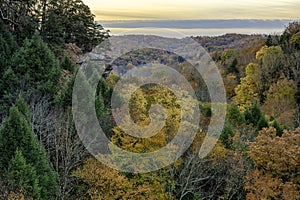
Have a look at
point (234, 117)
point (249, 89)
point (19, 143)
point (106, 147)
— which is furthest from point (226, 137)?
point (249, 89)

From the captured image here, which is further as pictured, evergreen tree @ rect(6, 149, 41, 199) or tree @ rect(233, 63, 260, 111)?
tree @ rect(233, 63, 260, 111)

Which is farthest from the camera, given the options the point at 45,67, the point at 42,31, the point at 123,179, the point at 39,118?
the point at 42,31

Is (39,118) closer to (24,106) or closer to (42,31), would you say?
(24,106)

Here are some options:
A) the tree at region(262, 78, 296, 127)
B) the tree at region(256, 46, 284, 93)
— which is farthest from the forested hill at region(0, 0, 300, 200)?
the tree at region(256, 46, 284, 93)

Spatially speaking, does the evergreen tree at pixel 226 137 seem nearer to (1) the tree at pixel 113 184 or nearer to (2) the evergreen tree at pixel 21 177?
(1) the tree at pixel 113 184

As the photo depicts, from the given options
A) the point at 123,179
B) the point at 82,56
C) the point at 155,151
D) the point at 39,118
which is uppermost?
the point at 82,56

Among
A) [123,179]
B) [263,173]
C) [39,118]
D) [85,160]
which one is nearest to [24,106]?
[39,118]

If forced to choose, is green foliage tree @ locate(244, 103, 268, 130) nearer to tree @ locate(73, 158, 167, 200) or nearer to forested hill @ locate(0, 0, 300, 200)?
forested hill @ locate(0, 0, 300, 200)

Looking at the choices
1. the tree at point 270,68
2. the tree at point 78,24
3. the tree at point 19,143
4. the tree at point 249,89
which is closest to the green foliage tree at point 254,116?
the tree at point 249,89

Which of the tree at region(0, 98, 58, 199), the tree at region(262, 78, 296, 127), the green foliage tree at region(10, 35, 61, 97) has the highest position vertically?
the green foliage tree at region(10, 35, 61, 97)

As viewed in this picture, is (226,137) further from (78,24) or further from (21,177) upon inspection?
(78,24)
